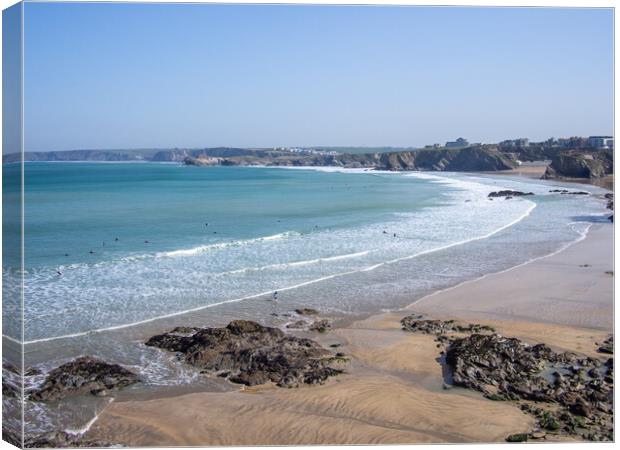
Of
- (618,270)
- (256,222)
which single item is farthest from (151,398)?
(256,222)

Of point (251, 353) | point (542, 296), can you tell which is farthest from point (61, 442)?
point (542, 296)

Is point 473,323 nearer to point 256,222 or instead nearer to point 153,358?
point 153,358

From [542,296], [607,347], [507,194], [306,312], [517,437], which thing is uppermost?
[507,194]

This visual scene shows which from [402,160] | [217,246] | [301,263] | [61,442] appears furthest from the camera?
[402,160]

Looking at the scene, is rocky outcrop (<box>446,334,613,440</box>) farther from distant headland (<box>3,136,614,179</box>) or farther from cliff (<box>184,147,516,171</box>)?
cliff (<box>184,147,516,171</box>)

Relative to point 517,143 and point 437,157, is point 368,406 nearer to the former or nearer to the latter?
point 517,143

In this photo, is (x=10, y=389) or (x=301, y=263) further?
(x=301, y=263)

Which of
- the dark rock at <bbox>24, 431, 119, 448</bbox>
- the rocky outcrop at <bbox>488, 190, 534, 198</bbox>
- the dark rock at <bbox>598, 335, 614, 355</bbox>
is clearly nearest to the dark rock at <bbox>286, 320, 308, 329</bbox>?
the dark rock at <bbox>24, 431, 119, 448</bbox>
